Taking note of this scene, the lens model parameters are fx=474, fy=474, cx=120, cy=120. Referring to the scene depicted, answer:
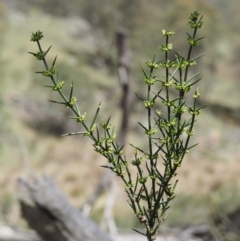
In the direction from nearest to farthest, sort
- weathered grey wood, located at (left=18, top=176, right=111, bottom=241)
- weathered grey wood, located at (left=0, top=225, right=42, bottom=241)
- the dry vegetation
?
weathered grey wood, located at (left=18, top=176, right=111, bottom=241) < weathered grey wood, located at (left=0, top=225, right=42, bottom=241) < the dry vegetation

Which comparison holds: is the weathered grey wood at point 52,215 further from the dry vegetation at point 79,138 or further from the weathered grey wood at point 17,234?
the dry vegetation at point 79,138

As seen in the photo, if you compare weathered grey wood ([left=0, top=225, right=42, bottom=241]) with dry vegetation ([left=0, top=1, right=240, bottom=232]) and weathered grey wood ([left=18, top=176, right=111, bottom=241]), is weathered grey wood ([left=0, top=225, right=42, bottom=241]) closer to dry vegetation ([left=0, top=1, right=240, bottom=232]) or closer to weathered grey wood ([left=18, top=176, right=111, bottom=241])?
dry vegetation ([left=0, top=1, right=240, bottom=232])

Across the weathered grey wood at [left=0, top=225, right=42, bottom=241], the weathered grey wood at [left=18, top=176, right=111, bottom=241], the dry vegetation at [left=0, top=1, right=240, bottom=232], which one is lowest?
the weathered grey wood at [left=18, top=176, right=111, bottom=241]

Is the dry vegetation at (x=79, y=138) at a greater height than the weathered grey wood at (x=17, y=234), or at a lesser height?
greater

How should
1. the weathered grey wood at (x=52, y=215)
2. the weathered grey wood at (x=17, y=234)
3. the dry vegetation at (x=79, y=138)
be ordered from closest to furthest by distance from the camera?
the weathered grey wood at (x=52, y=215) < the weathered grey wood at (x=17, y=234) < the dry vegetation at (x=79, y=138)

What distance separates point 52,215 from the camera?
174 inches

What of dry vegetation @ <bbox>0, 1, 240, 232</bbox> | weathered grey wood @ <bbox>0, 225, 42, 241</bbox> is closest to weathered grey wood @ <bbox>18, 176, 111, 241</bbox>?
weathered grey wood @ <bbox>0, 225, 42, 241</bbox>

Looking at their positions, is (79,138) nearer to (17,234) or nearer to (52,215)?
(17,234)

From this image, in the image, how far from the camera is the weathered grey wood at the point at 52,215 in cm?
437

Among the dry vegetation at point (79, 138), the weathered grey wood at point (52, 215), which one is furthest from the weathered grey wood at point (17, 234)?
the weathered grey wood at point (52, 215)

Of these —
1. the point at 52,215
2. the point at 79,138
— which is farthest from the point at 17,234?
the point at 79,138

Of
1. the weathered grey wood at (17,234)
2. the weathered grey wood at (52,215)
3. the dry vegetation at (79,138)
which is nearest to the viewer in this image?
the weathered grey wood at (52,215)

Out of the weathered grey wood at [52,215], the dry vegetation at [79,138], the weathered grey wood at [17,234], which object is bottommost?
the weathered grey wood at [52,215]

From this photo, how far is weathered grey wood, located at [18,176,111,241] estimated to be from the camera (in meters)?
4.37
